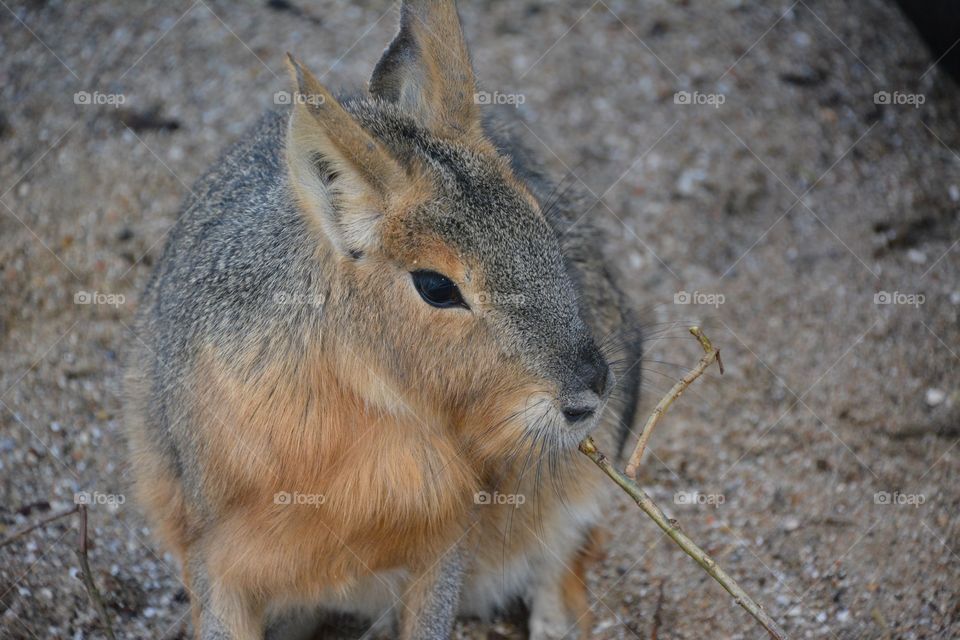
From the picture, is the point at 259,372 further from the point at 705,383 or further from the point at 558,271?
the point at 705,383

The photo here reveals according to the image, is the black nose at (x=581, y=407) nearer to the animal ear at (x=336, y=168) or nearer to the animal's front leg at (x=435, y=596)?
the animal ear at (x=336, y=168)

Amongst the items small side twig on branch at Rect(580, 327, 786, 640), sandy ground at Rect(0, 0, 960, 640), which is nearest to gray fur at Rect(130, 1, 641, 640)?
small side twig on branch at Rect(580, 327, 786, 640)

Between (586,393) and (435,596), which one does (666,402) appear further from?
(435,596)

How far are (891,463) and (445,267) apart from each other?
3196 mm

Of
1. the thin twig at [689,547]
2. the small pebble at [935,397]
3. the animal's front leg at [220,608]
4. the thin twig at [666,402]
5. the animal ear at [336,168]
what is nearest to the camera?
the animal ear at [336,168]

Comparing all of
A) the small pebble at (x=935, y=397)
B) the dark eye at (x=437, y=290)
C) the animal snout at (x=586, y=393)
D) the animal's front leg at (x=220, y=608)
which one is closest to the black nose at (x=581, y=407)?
the animal snout at (x=586, y=393)

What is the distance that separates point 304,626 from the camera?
4574mm

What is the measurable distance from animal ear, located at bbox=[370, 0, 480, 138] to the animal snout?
92cm

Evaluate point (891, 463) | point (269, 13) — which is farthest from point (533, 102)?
point (891, 463)

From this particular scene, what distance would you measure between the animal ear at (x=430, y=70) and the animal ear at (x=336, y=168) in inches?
21.3

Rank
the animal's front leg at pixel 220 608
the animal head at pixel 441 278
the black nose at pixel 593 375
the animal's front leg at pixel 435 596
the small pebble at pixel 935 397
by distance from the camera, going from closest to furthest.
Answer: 1. the animal head at pixel 441 278
2. the black nose at pixel 593 375
3. the animal's front leg at pixel 220 608
4. the animal's front leg at pixel 435 596
5. the small pebble at pixel 935 397

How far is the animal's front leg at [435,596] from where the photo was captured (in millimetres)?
4113

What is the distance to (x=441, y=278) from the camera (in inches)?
130

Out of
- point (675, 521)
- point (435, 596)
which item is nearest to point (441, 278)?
point (675, 521)
